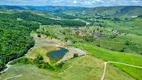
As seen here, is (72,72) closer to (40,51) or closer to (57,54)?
(57,54)

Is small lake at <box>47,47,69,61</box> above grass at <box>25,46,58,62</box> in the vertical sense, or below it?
below

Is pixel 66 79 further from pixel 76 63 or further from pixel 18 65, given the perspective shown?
pixel 18 65

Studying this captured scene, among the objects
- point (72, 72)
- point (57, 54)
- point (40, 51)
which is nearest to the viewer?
point (72, 72)

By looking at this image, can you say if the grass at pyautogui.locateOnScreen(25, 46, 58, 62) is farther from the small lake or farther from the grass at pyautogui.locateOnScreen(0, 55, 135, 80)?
the grass at pyautogui.locateOnScreen(0, 55, 135, 80)

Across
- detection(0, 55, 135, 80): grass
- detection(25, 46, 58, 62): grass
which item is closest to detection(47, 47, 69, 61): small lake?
detection(25, 46, 58, 62): grass

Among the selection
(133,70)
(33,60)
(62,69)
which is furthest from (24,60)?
(133,70)

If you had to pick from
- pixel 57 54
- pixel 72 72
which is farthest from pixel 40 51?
pixel 72 72
